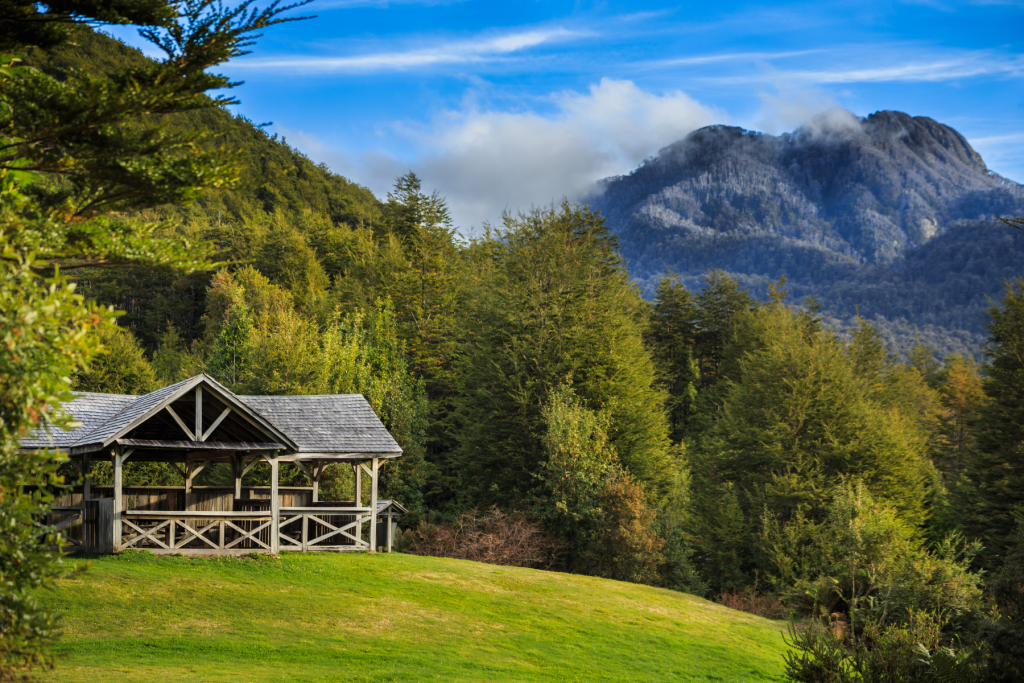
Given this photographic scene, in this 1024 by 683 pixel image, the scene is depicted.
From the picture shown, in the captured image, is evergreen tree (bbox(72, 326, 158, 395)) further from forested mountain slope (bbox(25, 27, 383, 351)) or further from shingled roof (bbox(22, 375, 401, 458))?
shingled roof (bbox(22, 375, 401, 458))

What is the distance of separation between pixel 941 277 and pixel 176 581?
18905 cm

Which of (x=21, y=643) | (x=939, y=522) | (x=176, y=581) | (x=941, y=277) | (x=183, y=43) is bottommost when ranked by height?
(x=939, y=522)

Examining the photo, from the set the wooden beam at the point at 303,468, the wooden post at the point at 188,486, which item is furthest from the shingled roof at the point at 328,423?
the wooden post at the point at 188,486

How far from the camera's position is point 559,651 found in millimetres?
14727

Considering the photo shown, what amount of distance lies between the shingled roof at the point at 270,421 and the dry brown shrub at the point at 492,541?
687 centimetres

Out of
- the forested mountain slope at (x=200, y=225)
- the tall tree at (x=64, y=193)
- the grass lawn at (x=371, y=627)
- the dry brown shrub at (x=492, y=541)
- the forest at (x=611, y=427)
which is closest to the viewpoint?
the tall tree at (x=64, y=193)

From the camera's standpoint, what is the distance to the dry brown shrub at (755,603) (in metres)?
28.6

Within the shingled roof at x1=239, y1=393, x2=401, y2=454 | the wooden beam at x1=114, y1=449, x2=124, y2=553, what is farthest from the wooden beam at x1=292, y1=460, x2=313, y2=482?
the wooden beam at x1=114, y1=449, x2=124, y2=553

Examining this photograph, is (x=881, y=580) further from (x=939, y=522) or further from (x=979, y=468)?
(x=939, y=522)

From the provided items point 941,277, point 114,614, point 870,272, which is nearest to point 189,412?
point 114,614

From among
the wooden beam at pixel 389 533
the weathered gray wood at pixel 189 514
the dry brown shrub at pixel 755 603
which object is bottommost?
the dry brown shrub at pixel 755 603

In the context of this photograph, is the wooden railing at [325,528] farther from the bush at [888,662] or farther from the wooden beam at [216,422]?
the bush at [888,662]

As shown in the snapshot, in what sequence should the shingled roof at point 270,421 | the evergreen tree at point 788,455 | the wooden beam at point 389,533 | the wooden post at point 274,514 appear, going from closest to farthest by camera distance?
the shingled roof at point 270,421 < the wooden post at point 274,514 < the wooden beam at point 389,533 < the evergreen tree at point 788,455

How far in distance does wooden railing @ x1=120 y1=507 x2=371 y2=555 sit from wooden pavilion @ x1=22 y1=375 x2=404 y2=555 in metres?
0.04
